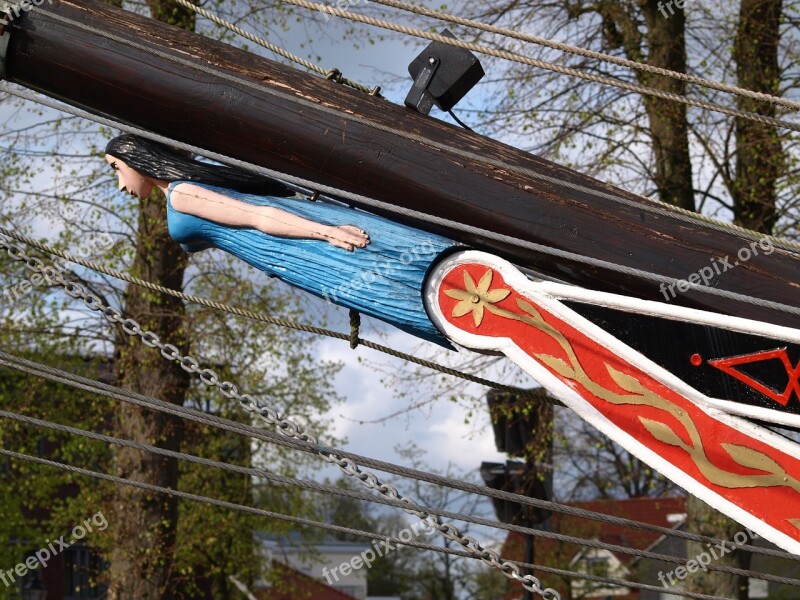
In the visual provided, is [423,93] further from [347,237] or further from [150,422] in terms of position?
[150,422]

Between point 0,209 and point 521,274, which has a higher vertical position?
point 0,209

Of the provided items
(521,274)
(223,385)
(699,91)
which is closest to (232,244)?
(223,385)

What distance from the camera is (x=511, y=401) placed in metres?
10.7

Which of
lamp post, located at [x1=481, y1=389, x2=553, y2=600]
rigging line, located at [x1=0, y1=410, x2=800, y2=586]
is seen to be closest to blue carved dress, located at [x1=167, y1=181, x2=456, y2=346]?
rigging line, located at [x1=0, y1=410, x2=800, y2=586]

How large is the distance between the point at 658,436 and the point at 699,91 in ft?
28.3

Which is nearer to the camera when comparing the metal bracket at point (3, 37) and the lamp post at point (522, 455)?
the metal bracket at point (3, 37)

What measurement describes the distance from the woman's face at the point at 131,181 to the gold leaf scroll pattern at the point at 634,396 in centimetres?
104

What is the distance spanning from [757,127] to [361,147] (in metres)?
8.19

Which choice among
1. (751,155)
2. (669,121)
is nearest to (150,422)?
(669,121)

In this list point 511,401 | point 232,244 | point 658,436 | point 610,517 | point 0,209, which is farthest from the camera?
point 0,209

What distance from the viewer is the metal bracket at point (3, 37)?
11.3ft

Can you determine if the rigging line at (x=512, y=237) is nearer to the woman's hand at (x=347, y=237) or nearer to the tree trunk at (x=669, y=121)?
the woman's hand at (x=347, y=237)

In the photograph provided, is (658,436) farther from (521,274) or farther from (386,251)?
(386,251)

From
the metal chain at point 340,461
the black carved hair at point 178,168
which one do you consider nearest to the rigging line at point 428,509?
the metal chain at point 340,461
